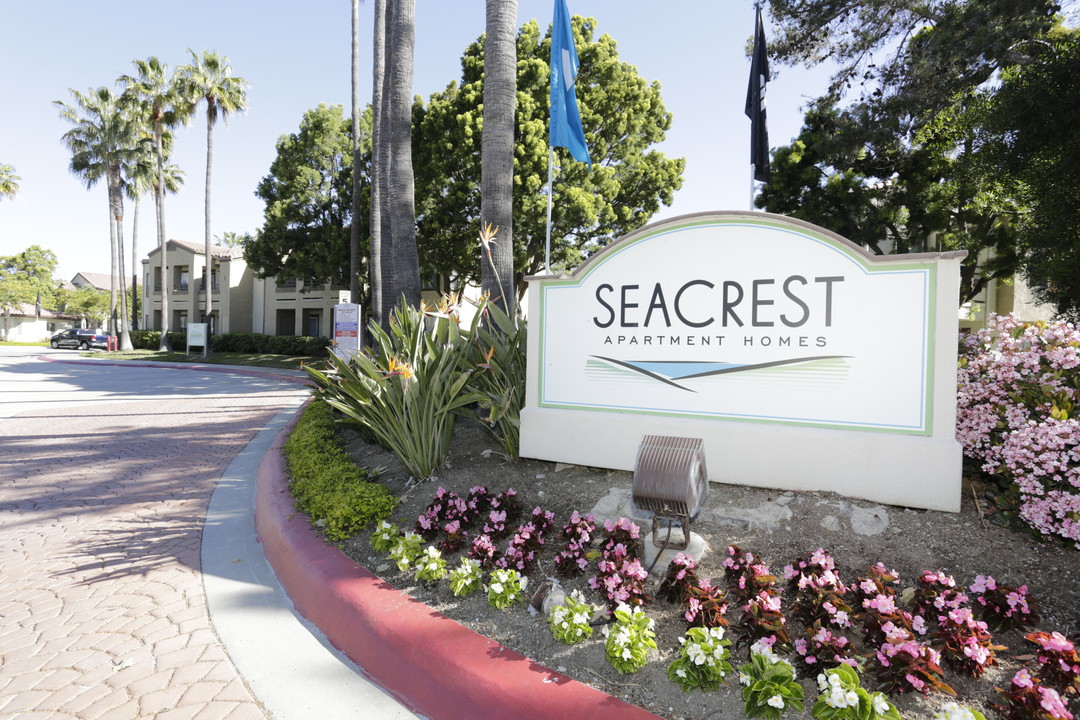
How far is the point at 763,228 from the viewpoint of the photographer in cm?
371

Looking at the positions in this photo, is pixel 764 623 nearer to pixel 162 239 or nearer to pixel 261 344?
pixel 261 344

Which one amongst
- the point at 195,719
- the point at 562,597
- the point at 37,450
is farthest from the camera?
the point at 37,450

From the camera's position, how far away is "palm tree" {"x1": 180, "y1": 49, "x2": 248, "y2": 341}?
2925 cm

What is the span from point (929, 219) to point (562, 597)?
15.4 metres

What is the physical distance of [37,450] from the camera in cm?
758

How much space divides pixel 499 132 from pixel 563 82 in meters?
1.07

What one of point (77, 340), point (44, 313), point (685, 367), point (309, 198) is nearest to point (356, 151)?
point (309, 198)

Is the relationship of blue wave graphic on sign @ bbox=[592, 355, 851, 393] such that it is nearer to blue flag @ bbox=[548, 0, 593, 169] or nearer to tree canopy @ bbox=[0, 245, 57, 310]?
blue flag @ bbox=[548, 0, 593, 169]

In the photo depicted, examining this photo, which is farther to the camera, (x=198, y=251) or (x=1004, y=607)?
(x=198, y=251)

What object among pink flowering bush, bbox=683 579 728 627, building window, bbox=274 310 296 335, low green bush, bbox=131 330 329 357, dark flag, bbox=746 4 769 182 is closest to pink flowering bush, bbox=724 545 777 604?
pink flowering bush, bbox=683 579 728 627

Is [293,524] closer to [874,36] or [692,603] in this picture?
[692,603]

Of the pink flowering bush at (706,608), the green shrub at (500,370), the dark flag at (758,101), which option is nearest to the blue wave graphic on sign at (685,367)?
the green shrub at (500,370)

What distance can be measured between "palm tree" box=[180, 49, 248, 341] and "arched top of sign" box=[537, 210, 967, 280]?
97.0 feet

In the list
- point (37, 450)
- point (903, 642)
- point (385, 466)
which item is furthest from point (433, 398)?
point (37, 450)
